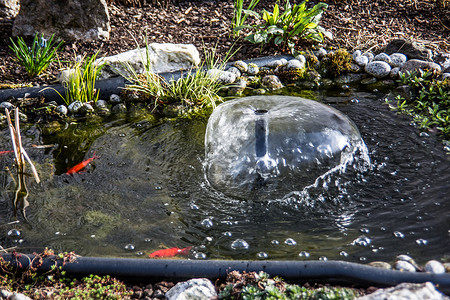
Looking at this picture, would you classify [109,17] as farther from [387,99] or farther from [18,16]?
[387,99]

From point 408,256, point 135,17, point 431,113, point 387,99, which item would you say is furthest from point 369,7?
point 408,256

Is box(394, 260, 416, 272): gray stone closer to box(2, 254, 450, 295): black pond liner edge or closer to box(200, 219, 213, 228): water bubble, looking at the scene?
box(2, 254, 450, 295): black pond liner edge

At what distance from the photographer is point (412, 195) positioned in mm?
3445

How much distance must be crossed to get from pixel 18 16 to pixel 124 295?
17.1 feet

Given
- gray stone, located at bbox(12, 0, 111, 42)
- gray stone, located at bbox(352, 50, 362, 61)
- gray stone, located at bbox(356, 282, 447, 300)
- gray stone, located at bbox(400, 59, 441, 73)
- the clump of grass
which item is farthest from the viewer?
gray stone, located at bbox(12, 0, 111, 42)

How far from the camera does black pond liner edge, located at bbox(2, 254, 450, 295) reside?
234 centimetres

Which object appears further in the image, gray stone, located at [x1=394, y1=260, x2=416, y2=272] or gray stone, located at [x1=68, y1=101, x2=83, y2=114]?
gray stone, located at [x1=68, y1=101, x2=83, y2=114]

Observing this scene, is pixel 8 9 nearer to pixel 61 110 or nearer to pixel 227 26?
pixel 61 110

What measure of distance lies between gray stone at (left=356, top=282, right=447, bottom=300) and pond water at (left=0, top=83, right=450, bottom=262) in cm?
74

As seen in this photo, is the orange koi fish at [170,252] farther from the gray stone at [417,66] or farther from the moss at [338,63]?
the gray stone at [417,66]

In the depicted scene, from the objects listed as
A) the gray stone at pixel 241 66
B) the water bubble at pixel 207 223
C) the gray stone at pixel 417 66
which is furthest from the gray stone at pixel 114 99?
the gray stone at pixel 417 66

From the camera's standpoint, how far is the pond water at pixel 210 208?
120 inches

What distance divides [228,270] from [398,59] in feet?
14.2

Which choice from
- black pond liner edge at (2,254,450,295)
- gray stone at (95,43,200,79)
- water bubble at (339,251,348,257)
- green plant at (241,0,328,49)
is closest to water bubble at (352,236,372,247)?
water bubble at (339,251,348,257)
